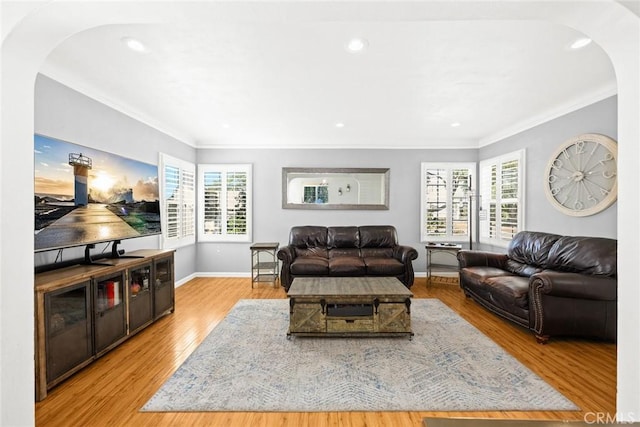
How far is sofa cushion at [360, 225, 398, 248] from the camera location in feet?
17.1

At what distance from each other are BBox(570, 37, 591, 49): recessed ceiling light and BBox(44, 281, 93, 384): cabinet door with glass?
438 centimetres

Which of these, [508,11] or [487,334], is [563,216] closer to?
[487,334]

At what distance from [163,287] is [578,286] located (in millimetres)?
4450

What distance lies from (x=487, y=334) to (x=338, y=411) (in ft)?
6.66

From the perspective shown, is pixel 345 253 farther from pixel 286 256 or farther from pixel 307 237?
pixel 286 256

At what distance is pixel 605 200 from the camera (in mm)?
3102

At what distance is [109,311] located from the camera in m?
2.64

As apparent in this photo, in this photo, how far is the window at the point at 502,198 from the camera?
173 inches

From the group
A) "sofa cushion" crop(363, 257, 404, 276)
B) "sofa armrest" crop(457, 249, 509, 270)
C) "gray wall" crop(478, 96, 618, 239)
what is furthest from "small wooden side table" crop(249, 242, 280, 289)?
"gray wall" crop(478, 96, 618, 239)

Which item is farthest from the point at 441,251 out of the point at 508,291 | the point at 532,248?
the point at 508,291

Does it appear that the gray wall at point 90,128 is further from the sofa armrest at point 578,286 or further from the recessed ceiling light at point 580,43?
the sofa armrest at point 578,286

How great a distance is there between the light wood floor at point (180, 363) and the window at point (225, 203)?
82.9 inches

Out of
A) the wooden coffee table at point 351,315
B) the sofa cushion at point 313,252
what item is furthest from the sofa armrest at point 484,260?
the sofa cushion at point 313,252

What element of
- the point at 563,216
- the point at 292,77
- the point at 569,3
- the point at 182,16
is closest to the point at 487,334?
the point at 563,216
